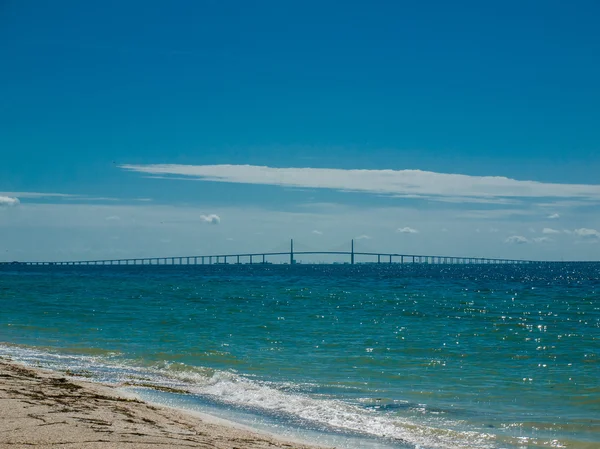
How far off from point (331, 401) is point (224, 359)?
6508 millimetres

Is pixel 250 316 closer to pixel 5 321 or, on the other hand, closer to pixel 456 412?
pixel 5 321

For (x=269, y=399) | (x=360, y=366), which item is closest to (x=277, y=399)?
(x=269, y=399)

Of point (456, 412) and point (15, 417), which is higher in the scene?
point (15, 417)

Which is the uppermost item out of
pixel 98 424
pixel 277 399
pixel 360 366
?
pixel 98 424

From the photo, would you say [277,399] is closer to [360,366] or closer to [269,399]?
[269,399]

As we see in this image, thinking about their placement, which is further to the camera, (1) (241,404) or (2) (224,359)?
(2) (224,359)

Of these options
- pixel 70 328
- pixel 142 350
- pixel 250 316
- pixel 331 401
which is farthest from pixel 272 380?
pixel 250 316

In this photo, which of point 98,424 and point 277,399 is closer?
point 98,424

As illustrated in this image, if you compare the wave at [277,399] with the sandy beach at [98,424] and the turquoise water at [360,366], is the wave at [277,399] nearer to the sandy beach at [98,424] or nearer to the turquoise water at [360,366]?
the turquoise water at [360,366]

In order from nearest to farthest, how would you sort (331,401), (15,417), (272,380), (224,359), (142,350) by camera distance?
(15,417) < (331,401) < (272,380) < (224,359) < (142,350)

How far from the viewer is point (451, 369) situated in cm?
1736

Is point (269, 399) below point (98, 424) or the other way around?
below

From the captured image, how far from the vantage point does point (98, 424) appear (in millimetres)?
9086

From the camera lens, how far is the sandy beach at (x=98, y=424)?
26.7 feet
